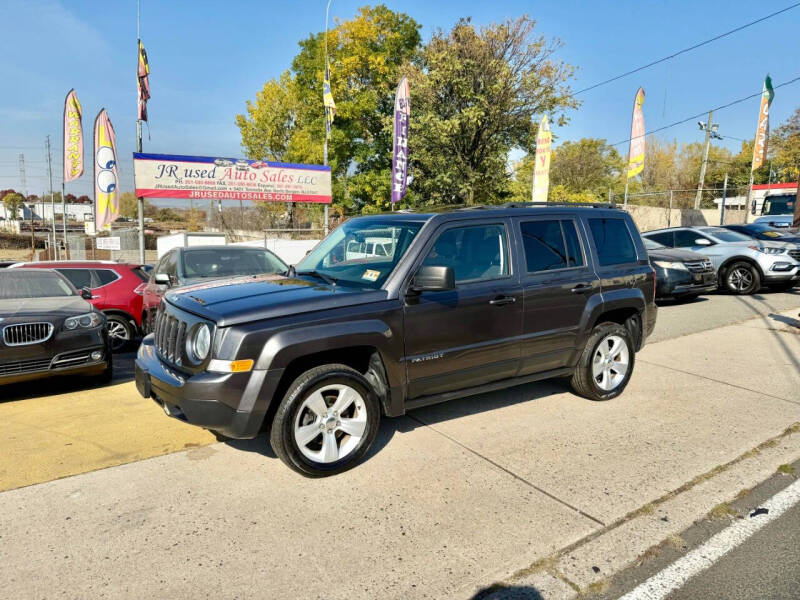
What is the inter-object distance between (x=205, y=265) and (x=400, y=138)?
12186 millimetres

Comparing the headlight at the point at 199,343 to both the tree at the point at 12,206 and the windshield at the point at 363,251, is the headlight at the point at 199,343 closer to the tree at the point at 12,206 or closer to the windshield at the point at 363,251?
the windshield at the point at 363,251

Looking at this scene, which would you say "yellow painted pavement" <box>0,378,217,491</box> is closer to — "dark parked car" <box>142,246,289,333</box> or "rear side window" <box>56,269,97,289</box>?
"dark parked car" <box>142,246,289,333</box>

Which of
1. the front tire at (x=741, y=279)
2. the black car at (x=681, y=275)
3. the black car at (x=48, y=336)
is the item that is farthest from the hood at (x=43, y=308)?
the front tire at (x=741, y=279)

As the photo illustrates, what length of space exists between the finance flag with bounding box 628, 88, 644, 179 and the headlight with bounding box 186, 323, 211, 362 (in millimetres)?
20492

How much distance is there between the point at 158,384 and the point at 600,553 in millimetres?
2923

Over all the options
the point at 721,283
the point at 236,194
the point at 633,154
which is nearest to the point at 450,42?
the point at 633,154

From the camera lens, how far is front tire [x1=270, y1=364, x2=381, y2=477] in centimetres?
337

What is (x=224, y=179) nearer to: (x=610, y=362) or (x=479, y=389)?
(x=610, y=362)

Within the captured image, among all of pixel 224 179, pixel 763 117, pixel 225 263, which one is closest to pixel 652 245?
pixel 225 263

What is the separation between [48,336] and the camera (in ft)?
18.2

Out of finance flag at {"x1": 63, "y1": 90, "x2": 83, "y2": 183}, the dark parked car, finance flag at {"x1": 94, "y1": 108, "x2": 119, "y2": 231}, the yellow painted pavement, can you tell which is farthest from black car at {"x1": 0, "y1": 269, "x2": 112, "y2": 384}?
finance flag at {"x1": 63, "y1": 90, "x2": 83, "y2": 183}

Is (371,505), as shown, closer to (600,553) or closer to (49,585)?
(600,553)

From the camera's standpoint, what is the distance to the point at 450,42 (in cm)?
2262

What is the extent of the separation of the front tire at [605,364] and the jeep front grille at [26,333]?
5.44m
